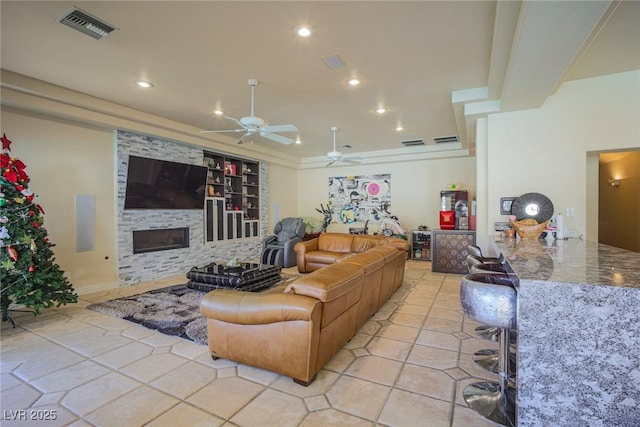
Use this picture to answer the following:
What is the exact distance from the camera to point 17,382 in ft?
7.34

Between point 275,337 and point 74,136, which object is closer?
point 275,337

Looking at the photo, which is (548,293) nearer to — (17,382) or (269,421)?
(269,421)

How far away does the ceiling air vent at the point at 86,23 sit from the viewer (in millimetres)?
2535

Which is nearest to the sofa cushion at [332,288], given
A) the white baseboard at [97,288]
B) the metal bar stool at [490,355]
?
the metal bar stool at [490,355]

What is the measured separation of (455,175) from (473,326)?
5128 millimetres

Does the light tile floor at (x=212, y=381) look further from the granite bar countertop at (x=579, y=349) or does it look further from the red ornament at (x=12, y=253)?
the red ornament at (x=12, y=253)

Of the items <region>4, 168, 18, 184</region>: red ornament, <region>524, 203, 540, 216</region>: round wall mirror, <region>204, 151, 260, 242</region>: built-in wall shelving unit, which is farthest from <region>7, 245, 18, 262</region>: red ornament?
<region>524, 203, 540, 216</region>: round wall mirror

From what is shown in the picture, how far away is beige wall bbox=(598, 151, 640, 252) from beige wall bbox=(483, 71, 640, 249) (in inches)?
124

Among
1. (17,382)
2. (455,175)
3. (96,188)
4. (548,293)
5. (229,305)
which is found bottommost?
(17,382)

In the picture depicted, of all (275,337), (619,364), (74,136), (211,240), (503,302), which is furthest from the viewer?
(211,240)

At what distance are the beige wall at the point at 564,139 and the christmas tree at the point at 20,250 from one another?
19.2ft

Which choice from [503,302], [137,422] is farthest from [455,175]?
[137,422]

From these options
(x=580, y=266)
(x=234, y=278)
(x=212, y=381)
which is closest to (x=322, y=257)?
(x=234, y=278)

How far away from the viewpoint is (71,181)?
14.8ft
